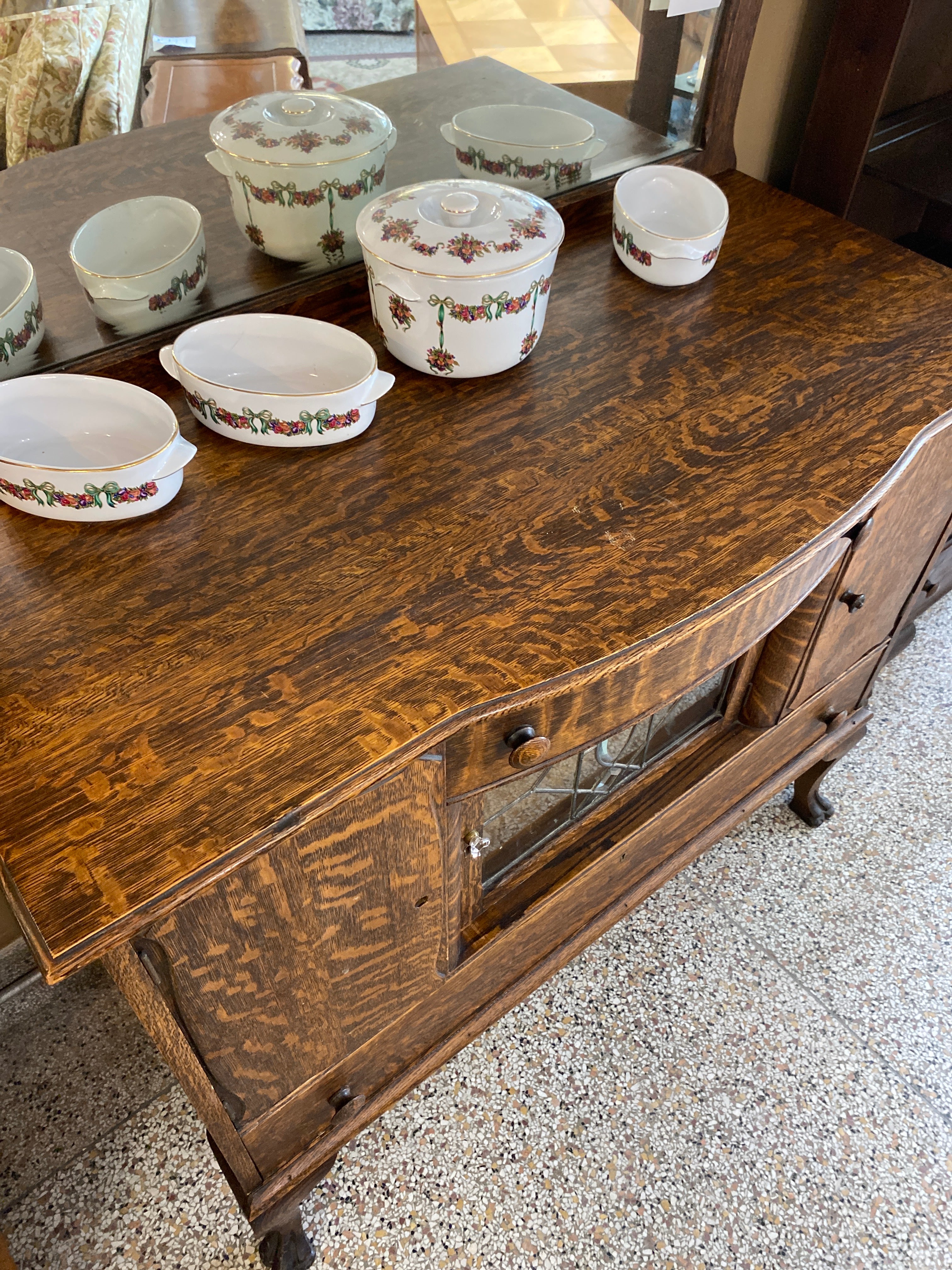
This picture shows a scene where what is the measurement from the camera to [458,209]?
65 centimetres

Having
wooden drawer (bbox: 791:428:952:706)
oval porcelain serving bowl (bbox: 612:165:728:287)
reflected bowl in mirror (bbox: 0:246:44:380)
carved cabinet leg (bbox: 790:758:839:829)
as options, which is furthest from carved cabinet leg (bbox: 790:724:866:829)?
reflected bowl in mirror (bbox: 0:246:44:380)

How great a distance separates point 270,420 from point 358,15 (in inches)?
13.7

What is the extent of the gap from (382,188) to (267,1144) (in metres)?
0.78

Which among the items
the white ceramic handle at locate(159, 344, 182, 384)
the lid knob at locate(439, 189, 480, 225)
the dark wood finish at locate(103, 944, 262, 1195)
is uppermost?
the lid knob at locate(439, 189, 480, 225)

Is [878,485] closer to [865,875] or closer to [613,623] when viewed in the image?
[613,623]

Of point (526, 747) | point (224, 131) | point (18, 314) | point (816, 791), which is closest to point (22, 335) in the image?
point (18, 314)

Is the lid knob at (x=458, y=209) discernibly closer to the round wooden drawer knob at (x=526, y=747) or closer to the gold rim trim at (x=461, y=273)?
the gold rim trim at (x=461, y=273)

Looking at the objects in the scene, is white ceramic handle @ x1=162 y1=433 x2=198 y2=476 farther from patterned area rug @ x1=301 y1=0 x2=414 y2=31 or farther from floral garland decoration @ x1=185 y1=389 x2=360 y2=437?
patterned area rug @ x1=301 y1=0 x2=414 y2=31

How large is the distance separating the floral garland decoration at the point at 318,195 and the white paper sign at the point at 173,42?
0.09m

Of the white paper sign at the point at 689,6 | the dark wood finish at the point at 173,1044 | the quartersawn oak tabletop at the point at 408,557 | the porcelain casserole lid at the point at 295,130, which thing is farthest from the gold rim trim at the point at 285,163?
the dark wood finish at the point at 173,1044

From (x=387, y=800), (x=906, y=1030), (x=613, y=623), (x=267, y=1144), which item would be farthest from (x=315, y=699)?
(x=906, y=1030)

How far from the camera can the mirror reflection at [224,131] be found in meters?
0.63

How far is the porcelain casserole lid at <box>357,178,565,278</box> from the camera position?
2.07 feet

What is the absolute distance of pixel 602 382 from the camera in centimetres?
71
